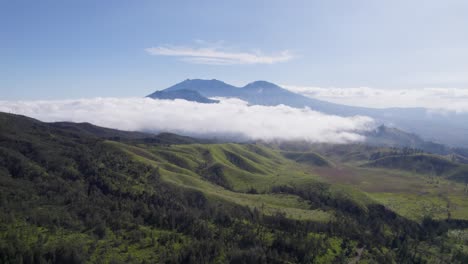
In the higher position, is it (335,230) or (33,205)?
(33,205)

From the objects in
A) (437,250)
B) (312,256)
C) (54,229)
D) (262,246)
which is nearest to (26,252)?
(54,229)

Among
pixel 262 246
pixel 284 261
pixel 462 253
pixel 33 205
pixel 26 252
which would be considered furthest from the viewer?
pixel 33 205

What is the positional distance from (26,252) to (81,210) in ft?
190

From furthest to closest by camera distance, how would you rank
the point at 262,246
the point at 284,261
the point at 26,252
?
the point at 262,246
the point at 284,261
the point at 26,252

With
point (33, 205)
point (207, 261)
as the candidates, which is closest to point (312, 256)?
point (207, 261)

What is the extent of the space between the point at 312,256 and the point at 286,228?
3774 centimetres

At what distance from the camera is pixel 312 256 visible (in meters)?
158

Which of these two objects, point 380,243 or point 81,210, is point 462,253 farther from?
point 81,210

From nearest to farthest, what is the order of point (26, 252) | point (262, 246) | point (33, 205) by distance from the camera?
point (26, 252)
point (262, 246)
point (33, 205)

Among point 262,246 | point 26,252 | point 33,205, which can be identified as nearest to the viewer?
point 26,252

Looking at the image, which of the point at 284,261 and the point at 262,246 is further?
the point at 262,246

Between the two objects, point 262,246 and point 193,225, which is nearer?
point 262,246

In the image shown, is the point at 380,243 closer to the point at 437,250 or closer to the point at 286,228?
the point at 437,250

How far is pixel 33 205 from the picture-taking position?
19575 centimetres
